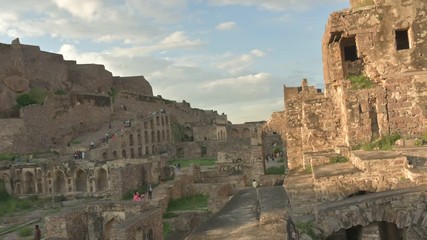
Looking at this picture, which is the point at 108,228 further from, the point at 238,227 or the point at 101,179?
the point at 101,179

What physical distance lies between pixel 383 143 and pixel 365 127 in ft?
2.15

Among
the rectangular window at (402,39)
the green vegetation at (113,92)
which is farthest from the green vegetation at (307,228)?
the green vegetation at (113,92)

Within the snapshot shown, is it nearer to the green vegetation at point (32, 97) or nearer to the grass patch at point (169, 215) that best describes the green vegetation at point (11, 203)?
the grass patch at point (169, 215)

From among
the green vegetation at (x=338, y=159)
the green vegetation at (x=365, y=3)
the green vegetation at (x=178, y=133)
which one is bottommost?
the green vegetation at (x=338, y=159)

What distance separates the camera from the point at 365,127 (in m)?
10.7

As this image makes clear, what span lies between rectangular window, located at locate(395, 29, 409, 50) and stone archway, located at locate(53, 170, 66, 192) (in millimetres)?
17501

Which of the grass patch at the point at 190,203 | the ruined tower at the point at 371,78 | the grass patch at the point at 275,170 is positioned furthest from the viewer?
the grass patch at the point at 275,170

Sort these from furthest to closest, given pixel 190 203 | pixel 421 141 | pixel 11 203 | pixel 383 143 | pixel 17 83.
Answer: pixel 17 83 < pixel 11 203 < pixel 190 203 < pixel 383 143 < pixel 421 141

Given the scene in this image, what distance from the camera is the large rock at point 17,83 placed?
3600 cm

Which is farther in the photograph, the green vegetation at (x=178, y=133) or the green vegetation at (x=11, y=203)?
the green vegetation at (x=178, y=133)

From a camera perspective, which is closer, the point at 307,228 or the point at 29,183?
the point at 307,228

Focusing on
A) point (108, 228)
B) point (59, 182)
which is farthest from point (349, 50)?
point (59, 182)

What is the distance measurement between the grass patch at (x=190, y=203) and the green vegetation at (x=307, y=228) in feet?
35.6

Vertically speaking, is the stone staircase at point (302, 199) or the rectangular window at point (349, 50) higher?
the rectangular window at point (349, 50)
